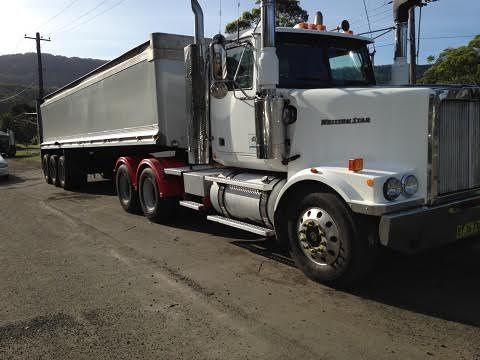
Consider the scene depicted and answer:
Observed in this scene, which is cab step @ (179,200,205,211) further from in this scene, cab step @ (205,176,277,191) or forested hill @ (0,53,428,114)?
forested hill @ (0,53,428,114)

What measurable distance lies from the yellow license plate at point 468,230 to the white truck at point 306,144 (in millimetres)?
16

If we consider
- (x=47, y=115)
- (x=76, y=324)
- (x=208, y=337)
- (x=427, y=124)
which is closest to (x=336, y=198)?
(x=427, y=124)

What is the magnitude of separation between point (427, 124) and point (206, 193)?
11.4 ft

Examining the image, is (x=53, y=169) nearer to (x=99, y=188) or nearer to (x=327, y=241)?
(x=99, y=188)

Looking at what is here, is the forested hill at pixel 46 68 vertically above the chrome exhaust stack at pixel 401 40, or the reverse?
Answer: the forested hill at pixel 46 68

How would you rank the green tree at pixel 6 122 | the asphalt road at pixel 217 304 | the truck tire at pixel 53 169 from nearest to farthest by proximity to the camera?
the asphalt road at pixel 217 304, the truck tire at pixel 53 169, the green tree at pixel 6 122

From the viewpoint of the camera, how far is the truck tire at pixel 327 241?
4.41 metres

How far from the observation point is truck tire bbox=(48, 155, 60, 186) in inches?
579

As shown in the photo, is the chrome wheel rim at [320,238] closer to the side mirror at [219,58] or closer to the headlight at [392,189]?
the headlight at [392,189]

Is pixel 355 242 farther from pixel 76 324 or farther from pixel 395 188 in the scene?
pixel 76 324

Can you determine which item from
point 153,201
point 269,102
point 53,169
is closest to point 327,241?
point 269,102

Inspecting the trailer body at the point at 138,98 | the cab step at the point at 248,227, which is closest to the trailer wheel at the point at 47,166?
the trailer body at the point at 138,98

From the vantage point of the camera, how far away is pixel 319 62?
579 centimetres

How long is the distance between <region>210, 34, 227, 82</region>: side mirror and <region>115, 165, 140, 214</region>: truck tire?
394 cm
